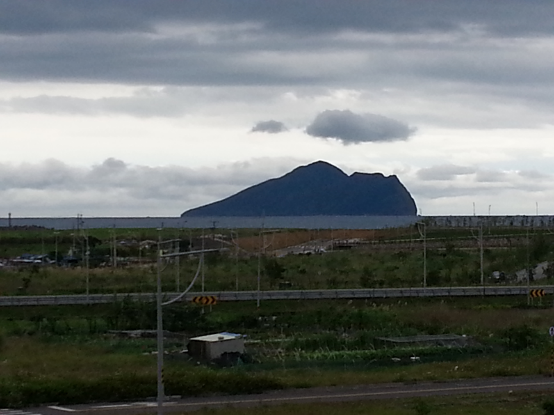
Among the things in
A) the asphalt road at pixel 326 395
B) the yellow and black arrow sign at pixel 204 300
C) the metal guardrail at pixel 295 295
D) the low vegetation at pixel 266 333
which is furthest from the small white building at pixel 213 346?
the metal guardrail at pixel 295 295

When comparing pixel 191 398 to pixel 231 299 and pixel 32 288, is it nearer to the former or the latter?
pixel 231 299

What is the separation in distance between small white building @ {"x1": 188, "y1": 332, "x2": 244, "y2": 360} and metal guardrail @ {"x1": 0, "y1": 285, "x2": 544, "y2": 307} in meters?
21.2

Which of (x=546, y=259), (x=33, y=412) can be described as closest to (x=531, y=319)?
(x=33, y=412)

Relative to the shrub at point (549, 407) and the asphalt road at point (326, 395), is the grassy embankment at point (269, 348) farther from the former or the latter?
the shrub at point (549, 407)

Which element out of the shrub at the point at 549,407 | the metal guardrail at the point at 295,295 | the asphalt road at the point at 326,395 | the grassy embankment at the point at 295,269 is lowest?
the asphalt road at the point at 326,395

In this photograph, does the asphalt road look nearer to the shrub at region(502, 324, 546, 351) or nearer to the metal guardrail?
the shrub at region(502, 324, 546, 351)

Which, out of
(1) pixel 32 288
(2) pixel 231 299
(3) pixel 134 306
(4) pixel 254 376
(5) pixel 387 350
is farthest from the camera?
(1) pixel 32 288

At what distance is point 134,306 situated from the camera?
68.1 metres

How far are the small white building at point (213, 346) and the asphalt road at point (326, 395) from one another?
390 inches

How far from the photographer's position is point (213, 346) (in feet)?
166

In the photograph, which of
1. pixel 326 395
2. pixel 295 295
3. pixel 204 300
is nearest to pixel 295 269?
pixel 295 295

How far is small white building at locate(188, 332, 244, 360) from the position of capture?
5044 centimetres

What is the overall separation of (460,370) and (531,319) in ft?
76.0

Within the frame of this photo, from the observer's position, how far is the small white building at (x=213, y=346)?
5044cm
